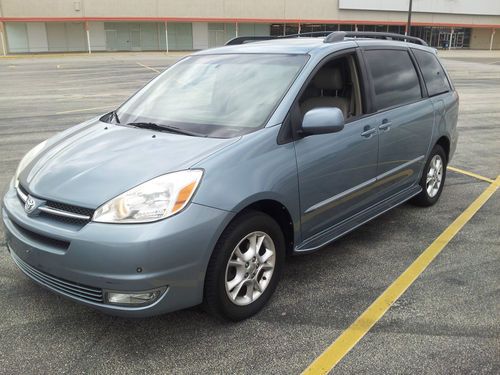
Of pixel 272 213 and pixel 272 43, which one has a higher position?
pixel 272 43

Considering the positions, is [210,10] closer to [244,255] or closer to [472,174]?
[472,174]

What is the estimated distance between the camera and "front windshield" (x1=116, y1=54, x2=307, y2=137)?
139 inches

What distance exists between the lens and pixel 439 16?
184 feet

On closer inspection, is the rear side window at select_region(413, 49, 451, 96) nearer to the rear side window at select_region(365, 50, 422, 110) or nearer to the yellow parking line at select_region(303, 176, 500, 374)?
the rear side window at select_region(365, 50, 422, 110)

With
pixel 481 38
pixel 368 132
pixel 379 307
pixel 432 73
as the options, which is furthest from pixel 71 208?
pixel 481 38

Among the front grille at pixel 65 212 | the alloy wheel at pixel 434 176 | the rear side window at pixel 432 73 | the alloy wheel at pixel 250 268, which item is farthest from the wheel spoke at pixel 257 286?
the rear side window at pixel 432 73

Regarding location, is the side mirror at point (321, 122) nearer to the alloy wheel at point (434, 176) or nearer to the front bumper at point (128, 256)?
the front bumper at point (128, 256)

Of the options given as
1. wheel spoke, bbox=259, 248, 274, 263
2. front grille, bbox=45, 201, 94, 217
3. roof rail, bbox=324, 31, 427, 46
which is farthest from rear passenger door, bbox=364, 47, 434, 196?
front grille, bbox=45, 201, 94, 217

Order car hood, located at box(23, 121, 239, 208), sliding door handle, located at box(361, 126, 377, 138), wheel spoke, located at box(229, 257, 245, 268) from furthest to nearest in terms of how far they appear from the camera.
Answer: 1. sliding door handle, located at box(361, 126, 377, 138)
2. wheel spoke, located at box(229, 257, 245, 268)
3. car hood, located at box(23, 121, 239, 208)

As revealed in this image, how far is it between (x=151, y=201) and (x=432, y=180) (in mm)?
3788

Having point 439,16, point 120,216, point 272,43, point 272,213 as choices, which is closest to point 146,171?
point 120,216

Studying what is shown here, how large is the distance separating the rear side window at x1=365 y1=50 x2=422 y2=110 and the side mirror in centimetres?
107

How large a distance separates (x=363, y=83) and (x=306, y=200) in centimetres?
133

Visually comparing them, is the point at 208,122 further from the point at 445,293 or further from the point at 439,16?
the point at 439,16
